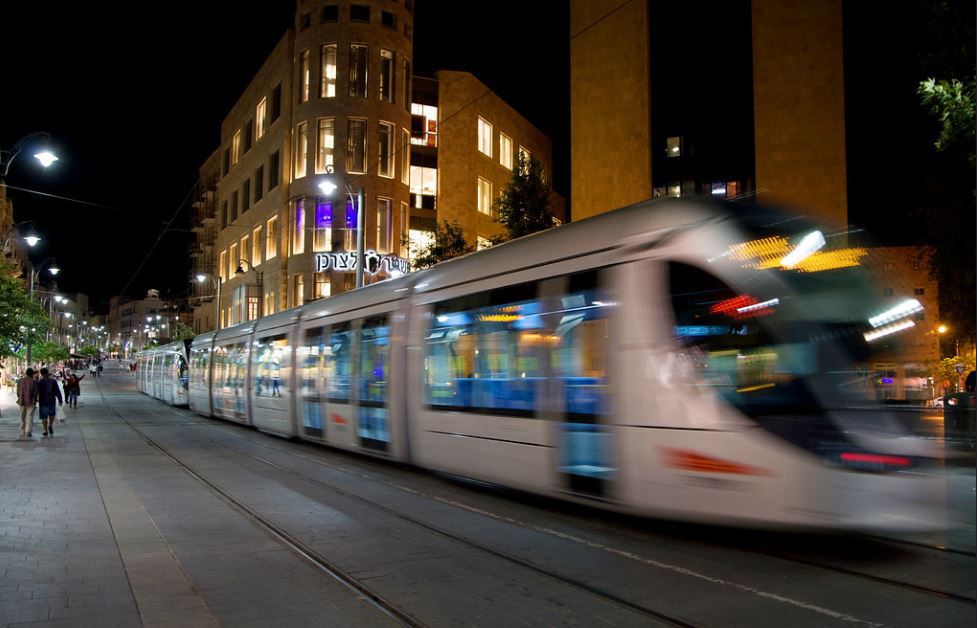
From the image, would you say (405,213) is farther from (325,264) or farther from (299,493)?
(299,493)

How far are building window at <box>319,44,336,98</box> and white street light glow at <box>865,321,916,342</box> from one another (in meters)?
39.7

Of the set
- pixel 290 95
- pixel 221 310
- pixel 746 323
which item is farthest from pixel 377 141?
pixel 746 323

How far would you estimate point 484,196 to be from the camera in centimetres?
5159

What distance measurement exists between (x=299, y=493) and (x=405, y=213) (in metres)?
35.0

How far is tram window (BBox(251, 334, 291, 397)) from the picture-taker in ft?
60.9

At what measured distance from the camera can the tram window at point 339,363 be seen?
49.2 ft

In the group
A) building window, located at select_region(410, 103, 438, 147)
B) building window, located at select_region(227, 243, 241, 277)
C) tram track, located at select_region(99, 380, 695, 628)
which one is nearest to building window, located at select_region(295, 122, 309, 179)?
building window, located at select_region(410, 103, 438, 147)

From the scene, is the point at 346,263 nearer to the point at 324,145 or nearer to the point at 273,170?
the point at 324,145

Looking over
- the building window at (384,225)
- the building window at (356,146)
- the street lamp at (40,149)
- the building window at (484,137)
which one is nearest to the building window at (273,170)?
the building window at (356,146)

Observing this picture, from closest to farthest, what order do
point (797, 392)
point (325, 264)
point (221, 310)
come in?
point (797, 392)
point (325, 264)
point (221, 310)

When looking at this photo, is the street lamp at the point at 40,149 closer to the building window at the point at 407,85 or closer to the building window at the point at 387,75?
the building window at the point at 387,75

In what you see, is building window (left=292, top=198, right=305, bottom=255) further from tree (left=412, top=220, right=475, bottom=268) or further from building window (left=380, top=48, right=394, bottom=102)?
tree (left=412, top=220, right=475, bottom=268)

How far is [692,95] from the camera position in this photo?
50.0 meters

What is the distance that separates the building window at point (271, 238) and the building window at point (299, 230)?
2.92 m
